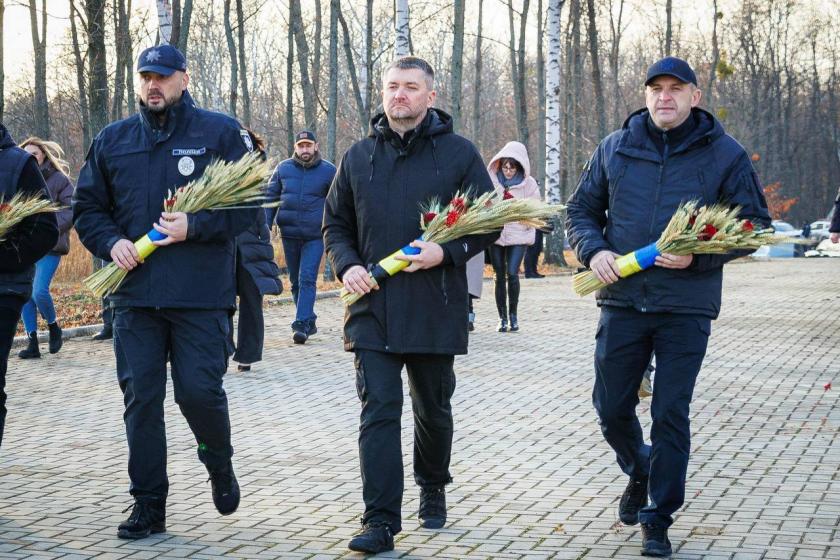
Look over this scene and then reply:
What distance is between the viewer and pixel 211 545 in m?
5.72

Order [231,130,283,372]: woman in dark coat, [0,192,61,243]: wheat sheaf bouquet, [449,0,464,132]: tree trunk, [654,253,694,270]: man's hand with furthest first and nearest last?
1. [449,0,464,132]: tree trunk
2. [231,130,283,372]: woman in dark coat
3. [0,192,61,243]: wheat sheaf bouquet
4. [654,253,694,270]: man's hand

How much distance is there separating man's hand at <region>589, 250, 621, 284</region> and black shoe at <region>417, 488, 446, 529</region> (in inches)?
52.9

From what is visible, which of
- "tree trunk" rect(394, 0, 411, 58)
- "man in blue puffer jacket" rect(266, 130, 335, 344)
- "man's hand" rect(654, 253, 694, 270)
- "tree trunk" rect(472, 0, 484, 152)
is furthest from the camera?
"tree trunk" rect(472, 0, 484, 152)

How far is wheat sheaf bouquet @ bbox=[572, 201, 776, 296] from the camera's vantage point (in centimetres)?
544

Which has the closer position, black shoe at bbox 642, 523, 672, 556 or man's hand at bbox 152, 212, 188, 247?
black shoe at bbox 642, 523, 672, 556

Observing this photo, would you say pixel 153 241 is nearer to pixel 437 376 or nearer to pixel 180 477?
pixel 437 376

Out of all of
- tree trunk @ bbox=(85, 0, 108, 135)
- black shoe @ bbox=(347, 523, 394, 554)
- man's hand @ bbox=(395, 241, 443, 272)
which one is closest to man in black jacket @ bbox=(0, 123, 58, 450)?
man's hand @ bbox=(395, 241, 443, 272)

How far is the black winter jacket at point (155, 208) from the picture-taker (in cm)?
593

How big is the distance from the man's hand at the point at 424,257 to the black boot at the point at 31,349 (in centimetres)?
810

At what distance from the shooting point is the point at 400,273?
586 cm

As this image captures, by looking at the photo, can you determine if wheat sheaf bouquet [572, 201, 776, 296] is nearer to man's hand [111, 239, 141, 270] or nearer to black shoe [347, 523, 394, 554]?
black shoe [347, 523, 394, 554]

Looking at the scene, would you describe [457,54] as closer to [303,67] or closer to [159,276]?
[303,67]

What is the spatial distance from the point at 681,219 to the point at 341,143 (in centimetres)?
5930

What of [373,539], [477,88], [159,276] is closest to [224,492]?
[373,539]
